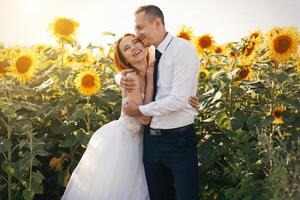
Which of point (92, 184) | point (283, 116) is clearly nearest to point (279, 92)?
Result: point (283, 116)

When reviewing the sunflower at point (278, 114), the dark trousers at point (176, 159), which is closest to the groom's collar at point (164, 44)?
the dark trousers at point (176, 159)

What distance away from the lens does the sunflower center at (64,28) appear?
579cm

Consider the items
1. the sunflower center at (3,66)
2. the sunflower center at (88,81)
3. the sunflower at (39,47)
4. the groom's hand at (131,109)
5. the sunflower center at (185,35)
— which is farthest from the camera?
the sunflower at (39,47)

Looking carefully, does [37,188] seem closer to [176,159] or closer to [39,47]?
[176,159]

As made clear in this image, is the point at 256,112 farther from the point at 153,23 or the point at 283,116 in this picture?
the point at 153,23

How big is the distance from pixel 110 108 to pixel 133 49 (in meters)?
1.49

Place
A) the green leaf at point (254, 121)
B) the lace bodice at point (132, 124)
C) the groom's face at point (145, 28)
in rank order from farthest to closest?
the green leaf at point (254, 121) → the lace bodice at point (132, 124) → the groom's face at point (145, 28)

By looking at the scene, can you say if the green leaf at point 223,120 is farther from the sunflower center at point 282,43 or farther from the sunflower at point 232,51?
the sunflower center at point 282,43

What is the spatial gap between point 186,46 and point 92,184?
4.72 ft

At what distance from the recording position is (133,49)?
4.64 metres

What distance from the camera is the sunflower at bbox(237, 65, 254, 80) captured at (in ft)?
17.9

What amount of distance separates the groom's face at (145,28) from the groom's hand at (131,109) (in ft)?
1.53

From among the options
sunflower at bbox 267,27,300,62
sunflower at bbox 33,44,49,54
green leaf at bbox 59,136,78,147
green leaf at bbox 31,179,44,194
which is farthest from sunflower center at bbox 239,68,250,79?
sunflower at bbox 33,44,49,54

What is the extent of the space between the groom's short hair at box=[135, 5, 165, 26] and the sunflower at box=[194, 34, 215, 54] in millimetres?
1747
